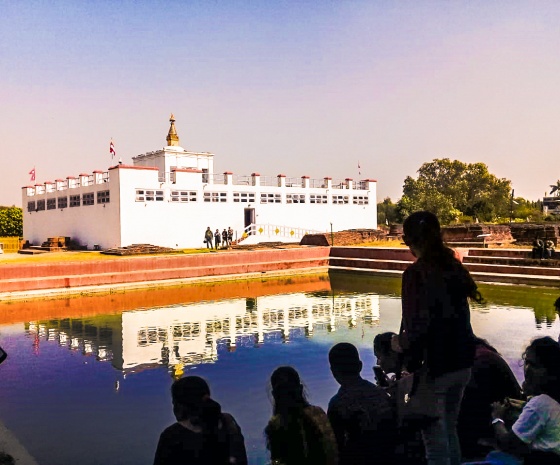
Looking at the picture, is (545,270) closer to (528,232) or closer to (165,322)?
(528,232)

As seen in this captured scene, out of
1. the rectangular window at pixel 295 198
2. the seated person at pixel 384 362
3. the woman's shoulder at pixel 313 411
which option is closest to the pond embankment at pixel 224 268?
the rectangular window at pixel 295 198

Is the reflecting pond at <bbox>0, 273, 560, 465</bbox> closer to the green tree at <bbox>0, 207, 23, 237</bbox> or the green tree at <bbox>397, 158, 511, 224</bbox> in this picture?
the green tree at <bbox>397, 158, 511, 224</bbox>

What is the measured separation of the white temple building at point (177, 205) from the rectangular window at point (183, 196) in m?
0.05

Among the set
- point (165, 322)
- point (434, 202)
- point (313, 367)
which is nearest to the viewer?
point (313, 367)

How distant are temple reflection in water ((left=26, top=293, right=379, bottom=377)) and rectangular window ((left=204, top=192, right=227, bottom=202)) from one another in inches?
576

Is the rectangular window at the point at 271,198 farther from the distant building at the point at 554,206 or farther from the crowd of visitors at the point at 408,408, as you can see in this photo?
the crowd of visitors at the point at 408,408

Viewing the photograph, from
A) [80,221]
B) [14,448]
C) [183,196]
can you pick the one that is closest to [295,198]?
[183,196]

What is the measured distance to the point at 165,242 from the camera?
27125mm

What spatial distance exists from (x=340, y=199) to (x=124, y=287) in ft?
67.5

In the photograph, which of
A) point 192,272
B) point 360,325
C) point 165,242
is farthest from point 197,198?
point 360,325

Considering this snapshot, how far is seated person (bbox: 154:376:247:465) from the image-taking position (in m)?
2.47

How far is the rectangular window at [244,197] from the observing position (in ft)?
100.0

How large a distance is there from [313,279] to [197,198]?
10.3 metres

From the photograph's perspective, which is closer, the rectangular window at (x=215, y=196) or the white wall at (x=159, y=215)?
the white wall at (x=159, y=215)
